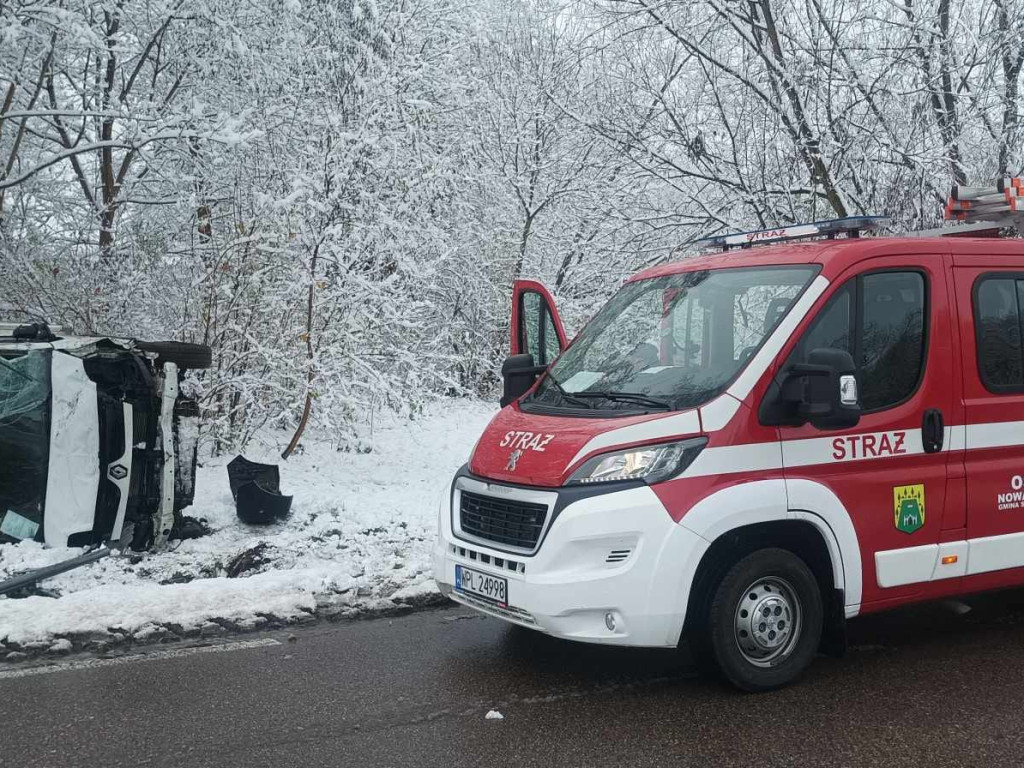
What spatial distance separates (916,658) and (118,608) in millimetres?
4436

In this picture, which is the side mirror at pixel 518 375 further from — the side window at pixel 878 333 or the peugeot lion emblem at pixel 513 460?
the side window at pixel 878 333

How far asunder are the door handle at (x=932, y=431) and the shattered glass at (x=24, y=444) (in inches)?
222

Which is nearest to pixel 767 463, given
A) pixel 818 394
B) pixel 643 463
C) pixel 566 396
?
pixel 818 394

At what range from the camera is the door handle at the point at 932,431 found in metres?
4.99

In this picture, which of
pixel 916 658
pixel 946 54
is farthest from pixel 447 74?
pixel 916 658

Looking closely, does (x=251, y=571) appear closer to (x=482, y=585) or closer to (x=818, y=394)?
(x=482, y=585)

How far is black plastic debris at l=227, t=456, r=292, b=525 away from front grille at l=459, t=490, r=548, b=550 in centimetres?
345

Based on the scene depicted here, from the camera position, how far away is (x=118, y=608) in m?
5.81

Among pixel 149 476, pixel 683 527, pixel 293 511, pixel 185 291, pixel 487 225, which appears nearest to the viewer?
pixel 683 527

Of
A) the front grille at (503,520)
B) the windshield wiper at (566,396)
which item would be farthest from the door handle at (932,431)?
the front grille at (503,520)

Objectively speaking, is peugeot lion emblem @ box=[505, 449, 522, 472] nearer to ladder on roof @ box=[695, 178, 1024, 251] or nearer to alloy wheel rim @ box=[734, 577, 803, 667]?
alloy wheel rim @ box=[734, 577, 803, 667]

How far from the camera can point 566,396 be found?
526 cm

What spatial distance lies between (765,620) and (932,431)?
4.29 ft

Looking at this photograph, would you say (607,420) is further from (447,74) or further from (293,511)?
(447,74)
